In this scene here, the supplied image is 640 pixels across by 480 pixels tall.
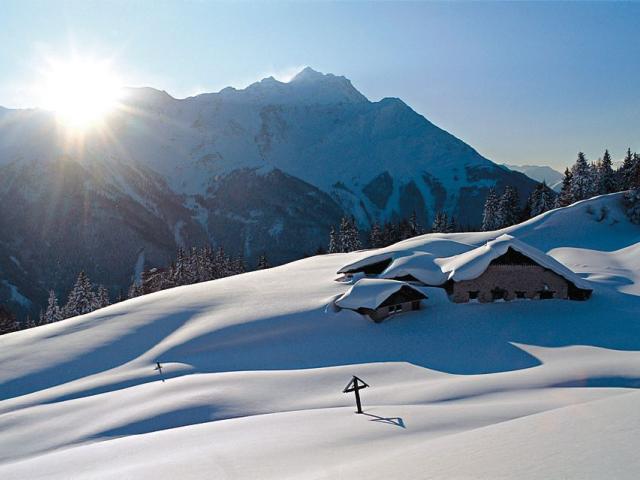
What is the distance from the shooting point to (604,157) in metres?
68.4

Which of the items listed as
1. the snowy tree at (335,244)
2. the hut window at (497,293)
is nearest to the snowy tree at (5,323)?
the snowy tree at (335,244)

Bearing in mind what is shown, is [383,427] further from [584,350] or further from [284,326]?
[284,326]

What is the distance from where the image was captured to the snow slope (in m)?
6.04

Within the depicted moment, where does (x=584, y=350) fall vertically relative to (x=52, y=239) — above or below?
below

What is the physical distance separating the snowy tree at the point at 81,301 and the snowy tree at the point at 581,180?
72.1 meters

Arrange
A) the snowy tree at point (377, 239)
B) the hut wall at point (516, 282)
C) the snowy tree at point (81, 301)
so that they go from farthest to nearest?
the snowy tree at point (377, 239) → the snowy tree at point (81, 301) → the hut wall at point (516, 282)

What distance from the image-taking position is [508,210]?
75562 mm

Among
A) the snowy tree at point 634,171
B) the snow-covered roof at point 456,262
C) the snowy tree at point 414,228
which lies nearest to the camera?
the snow-covered roof at point 456,262

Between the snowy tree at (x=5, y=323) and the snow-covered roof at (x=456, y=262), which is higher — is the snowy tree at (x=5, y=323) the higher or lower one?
the lower one

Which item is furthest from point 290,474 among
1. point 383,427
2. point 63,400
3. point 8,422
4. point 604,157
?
point 604,157

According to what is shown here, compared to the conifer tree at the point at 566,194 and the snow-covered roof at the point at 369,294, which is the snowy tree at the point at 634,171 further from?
the snow-covered roof at the point at 369,294

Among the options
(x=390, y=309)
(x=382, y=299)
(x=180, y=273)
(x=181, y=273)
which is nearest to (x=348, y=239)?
(x=181, y=273)

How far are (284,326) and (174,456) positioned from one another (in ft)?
57.5

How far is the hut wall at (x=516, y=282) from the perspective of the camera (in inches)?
1081
